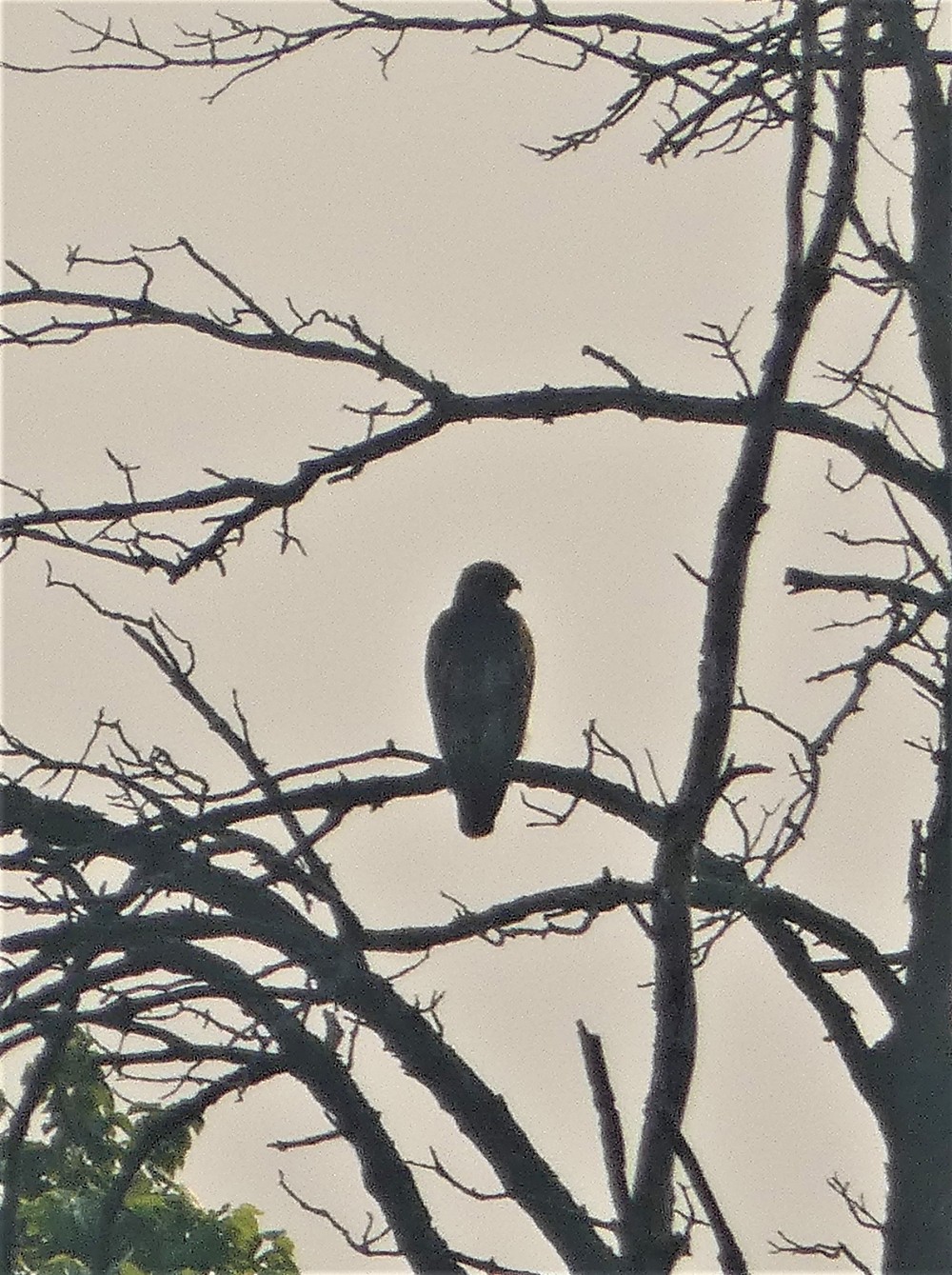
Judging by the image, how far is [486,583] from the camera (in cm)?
987

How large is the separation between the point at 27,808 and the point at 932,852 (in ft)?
9.26

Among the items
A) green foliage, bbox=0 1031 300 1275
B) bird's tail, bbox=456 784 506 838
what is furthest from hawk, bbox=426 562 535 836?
green foliage, bbox=0 1031 300 1275

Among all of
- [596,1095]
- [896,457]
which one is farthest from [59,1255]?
[596,1095]

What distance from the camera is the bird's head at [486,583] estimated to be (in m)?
9.80

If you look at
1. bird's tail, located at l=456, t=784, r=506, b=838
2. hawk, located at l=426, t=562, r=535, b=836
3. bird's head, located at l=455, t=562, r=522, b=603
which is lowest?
bird's tail, located at l=456, t=784, r=506, b=838

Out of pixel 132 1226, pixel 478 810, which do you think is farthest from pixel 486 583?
pixel 132 1226

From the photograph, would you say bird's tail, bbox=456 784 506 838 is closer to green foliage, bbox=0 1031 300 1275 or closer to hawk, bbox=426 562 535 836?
hawk, bbox=426 562 535 836

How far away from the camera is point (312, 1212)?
6.38m

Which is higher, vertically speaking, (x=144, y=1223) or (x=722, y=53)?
(x=722, y=53)

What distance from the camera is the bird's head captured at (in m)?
9.80

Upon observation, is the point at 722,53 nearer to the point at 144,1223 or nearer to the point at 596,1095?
the point at 596,1095

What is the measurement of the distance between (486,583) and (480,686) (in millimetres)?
860

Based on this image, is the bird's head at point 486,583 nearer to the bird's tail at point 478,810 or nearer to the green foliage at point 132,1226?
the bird's tail at point 478,810

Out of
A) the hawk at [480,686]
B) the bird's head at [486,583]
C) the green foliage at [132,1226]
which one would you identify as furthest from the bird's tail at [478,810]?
the green foliage at [132,1226]
